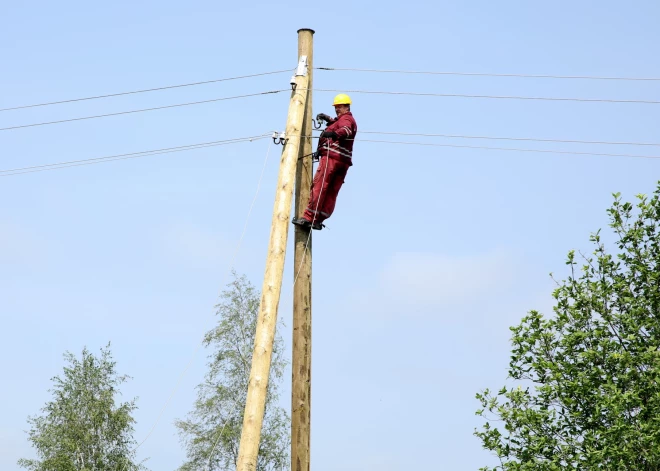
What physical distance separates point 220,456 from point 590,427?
1609cm

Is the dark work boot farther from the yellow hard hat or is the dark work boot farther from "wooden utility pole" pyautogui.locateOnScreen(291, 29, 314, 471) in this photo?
the yellow hard hat

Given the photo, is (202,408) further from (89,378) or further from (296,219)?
(296,219)

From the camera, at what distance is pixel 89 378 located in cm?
3328

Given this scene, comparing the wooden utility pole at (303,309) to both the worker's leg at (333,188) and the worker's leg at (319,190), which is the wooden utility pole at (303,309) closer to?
the worker's leg at (319,190)

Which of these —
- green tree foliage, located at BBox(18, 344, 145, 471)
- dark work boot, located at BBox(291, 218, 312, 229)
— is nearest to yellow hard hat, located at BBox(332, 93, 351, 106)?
dark work boot, located at BBox(291, 218, 312, 229)

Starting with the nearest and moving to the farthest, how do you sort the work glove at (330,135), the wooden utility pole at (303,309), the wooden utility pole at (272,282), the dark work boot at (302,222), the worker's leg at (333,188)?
the wooden utility pole at (272,282)
the wooden utility pole at (303,309)
the dark work boot at (302,222)
the worker's leg at (333,188)
the work glove at (330,135)

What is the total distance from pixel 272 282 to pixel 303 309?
780mm

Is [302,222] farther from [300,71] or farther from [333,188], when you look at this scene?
[300,71]

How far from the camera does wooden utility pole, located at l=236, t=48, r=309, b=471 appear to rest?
420 inches

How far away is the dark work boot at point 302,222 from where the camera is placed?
1223 cm

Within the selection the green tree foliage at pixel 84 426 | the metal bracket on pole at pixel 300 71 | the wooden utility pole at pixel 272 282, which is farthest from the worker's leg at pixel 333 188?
the green tree foliage at pixel 84 426

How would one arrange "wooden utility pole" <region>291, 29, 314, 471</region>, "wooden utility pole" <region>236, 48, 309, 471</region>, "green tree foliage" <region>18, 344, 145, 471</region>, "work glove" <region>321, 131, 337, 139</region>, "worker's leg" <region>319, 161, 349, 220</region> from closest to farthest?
"wooden utility pole" <region>236, 48, 309, 471</region>, "wooden utility pole" <region>291, 29, 314, 471</region>, "worker's leg" <region>319, 161, 349, 220</region>, "work glove" <region>321, 131, 337, 139</region>, "green tree foliage" <region>18, 344, 145, 471</region>

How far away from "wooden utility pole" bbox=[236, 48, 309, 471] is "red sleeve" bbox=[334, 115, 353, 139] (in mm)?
476

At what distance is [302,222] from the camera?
12.2m
